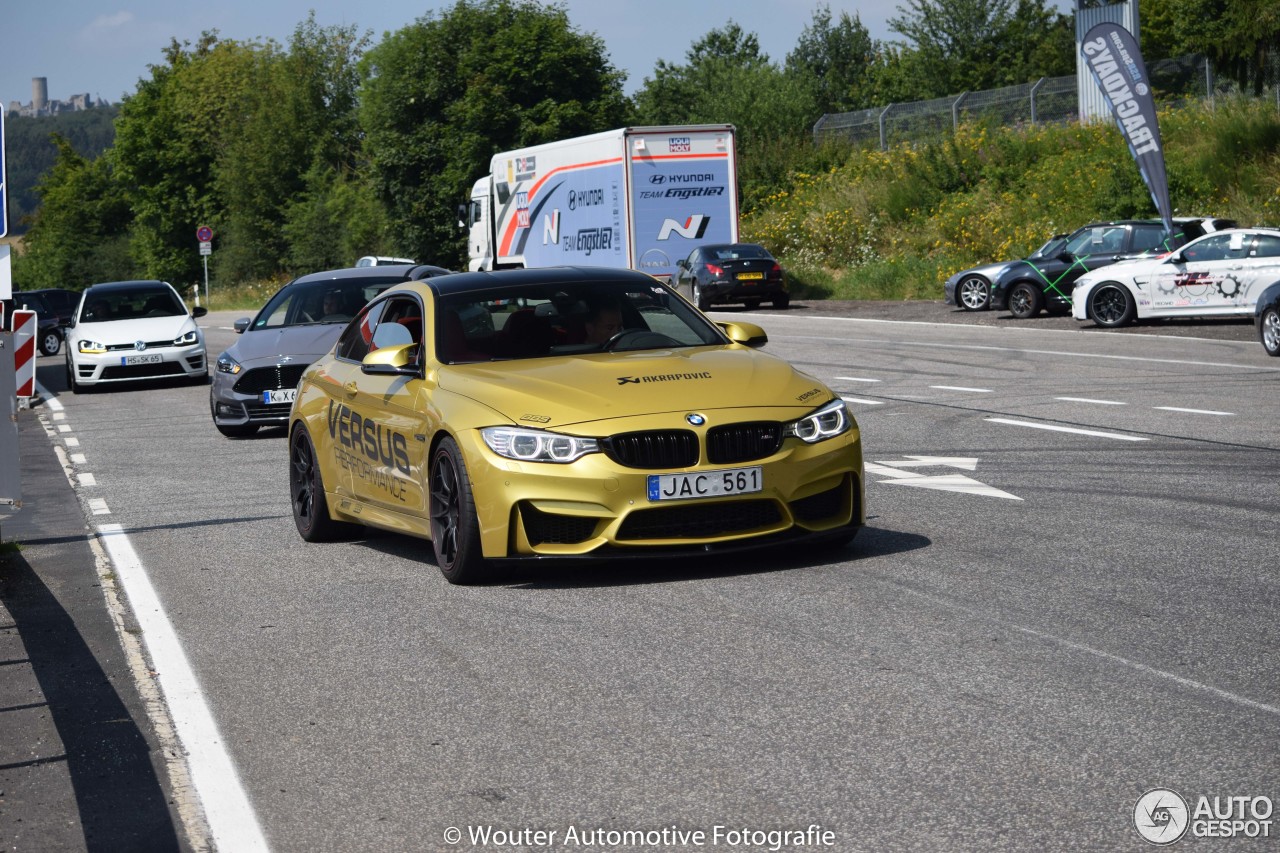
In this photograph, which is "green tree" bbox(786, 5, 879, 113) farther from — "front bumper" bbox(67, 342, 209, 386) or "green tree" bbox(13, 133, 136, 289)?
"front bumper" bbox(67, 342, 209, 386)

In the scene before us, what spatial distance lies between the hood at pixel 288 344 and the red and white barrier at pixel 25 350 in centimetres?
585

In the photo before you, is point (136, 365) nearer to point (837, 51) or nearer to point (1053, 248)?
point (1053, 248)

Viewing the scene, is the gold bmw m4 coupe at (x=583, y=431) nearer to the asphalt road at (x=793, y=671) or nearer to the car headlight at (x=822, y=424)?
the car headlight at (x=822, y=424)

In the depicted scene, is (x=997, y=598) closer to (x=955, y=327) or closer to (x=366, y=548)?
(x=366, y=548)

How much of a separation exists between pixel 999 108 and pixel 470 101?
30.1 metres

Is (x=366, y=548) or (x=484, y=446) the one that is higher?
(x=484, y=446)

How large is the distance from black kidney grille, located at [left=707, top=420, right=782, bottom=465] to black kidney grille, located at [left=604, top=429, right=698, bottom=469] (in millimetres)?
91

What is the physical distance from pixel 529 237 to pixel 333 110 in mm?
68131

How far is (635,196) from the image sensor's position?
35281 mm

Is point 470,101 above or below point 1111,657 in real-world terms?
above

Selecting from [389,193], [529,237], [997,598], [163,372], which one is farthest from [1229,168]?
[389,193]

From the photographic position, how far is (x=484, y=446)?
7.53 metres

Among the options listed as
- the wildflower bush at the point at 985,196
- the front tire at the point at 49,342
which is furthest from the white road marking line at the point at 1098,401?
the front tire at the point at 49,342

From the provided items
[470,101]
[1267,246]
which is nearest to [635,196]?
[1267,246]
